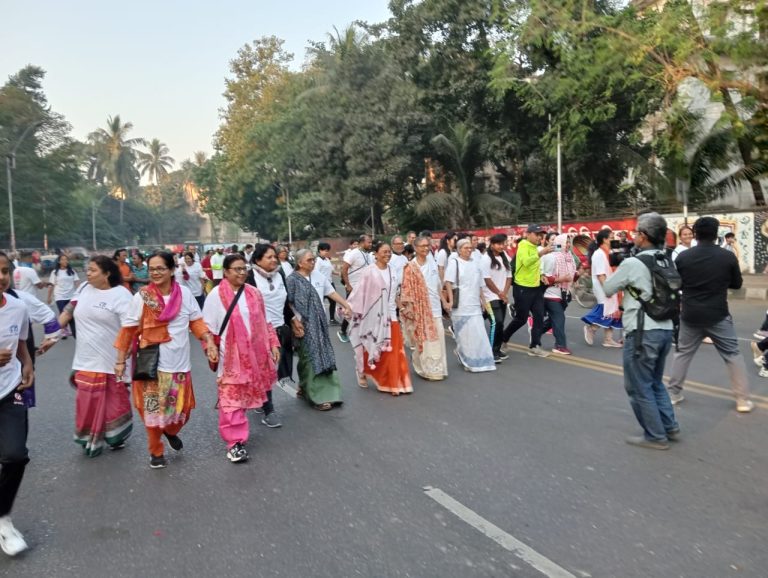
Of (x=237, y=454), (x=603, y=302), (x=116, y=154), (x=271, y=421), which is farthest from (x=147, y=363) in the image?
(x=116, y=154)

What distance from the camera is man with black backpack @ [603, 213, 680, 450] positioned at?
4672mm

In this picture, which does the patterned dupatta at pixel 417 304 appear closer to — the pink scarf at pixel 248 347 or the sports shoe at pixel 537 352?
the sports shoe at pixel 537 352

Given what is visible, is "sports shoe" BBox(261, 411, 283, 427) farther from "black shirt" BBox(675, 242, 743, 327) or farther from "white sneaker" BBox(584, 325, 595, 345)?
"white sneaker" BBox(584, 325, 595, 345)

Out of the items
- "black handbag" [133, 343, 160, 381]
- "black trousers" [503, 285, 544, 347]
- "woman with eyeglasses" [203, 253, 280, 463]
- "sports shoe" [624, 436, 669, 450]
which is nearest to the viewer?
"black handbag" [133, 343, 160, 381]

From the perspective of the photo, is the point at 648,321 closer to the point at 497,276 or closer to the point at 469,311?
the point at 469,311

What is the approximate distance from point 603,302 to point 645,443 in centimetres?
460

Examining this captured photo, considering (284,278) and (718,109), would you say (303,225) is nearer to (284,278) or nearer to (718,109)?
(718,109)

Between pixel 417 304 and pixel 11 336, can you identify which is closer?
pixel 11 336

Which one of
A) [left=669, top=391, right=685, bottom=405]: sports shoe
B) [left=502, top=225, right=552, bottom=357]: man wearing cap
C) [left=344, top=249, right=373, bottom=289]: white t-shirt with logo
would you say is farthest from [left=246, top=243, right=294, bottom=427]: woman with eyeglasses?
[left=344, top=249, right=373, bottom=289]: white t-shirt with logo

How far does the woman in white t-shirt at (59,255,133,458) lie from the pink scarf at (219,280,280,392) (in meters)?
0.78

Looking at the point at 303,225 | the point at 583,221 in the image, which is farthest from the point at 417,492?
the point at 303,225

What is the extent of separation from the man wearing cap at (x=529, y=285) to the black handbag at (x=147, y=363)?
16.8 ft

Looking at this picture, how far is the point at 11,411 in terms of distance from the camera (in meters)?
3.48

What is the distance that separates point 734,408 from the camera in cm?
571
